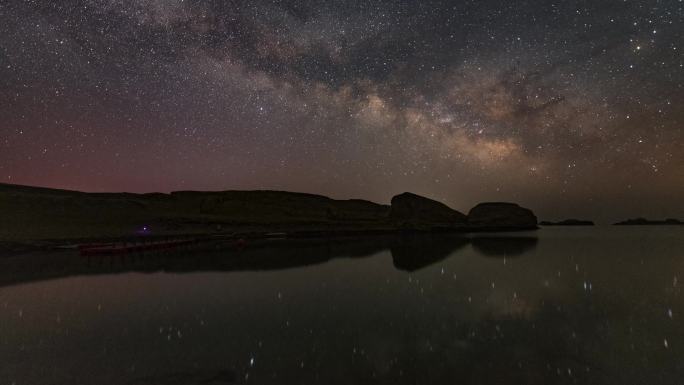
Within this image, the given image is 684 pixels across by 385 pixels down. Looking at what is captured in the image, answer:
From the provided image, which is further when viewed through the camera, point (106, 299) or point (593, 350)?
point (106, 299)

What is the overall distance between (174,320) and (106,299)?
7.38 metres

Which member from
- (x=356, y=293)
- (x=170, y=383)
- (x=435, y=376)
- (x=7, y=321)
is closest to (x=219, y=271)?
(x=356, y=293)

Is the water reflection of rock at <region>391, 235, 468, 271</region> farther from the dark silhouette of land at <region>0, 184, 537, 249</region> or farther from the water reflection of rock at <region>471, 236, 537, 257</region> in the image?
the dark silhouette of land at <region>0, 184, 537, 249</region>

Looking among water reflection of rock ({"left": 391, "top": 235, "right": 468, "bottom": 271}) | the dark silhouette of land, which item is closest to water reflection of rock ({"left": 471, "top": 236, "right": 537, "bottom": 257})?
water reflection of rock ({"left": 391, "top": 235, "right": 468, "bottom": 271})

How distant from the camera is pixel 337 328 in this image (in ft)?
54.3

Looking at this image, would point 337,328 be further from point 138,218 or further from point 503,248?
point 138,218

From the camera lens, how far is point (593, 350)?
13.8 m

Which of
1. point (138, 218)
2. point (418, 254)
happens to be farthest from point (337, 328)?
point (138, 218)

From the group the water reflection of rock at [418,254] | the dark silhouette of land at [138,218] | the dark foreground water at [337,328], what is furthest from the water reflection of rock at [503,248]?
the dark silhouette of land at [138,218]

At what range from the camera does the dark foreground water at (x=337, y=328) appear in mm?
11492

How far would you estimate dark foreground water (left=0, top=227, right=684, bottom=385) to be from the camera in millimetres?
11492

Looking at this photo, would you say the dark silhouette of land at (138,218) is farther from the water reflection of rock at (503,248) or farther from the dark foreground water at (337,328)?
the water reflection of rock at (503,248)

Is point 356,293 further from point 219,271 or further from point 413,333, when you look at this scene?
point 219,271

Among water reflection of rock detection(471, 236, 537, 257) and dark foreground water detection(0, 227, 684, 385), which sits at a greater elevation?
water reflection of rock detection(471, 236, 537, 257)
